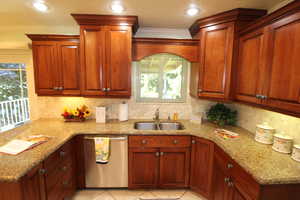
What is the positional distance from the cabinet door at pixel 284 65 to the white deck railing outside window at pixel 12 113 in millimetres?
5033

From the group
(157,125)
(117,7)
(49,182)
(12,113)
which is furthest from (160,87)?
(12,113)

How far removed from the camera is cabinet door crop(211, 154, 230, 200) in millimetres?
1521

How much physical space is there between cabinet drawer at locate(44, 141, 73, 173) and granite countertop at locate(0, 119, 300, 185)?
119 mm

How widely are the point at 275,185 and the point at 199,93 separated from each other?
131 centimetres

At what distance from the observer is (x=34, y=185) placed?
1.28 metres

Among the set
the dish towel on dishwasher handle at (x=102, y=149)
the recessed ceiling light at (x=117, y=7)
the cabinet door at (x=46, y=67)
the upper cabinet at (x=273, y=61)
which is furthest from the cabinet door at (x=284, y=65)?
the cabinet door at (x=46, y=67)

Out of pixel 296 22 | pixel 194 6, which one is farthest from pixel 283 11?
pixel 194 6

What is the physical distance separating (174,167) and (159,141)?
17.8 inches

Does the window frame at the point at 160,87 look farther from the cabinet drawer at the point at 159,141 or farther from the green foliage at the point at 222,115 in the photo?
the cabinet drawer at the point at 159,141

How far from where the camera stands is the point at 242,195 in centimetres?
127

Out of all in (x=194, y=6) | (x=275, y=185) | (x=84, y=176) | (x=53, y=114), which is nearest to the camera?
(x=275, y=185)

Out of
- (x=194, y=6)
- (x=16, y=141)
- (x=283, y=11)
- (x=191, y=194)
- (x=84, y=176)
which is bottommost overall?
(x=191, y=194)

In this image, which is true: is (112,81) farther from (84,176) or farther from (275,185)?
(275,185)

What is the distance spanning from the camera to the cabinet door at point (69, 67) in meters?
2.13
